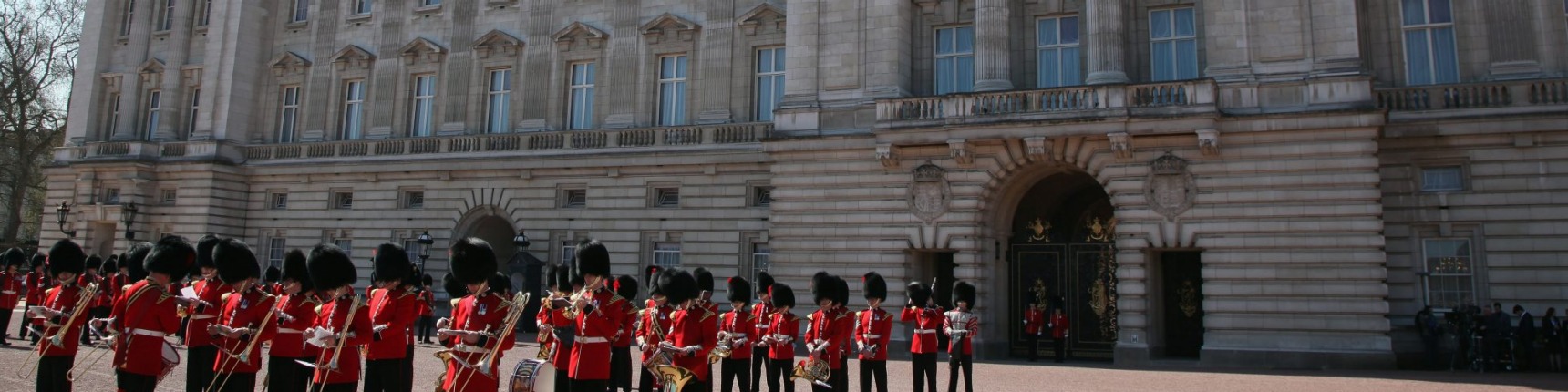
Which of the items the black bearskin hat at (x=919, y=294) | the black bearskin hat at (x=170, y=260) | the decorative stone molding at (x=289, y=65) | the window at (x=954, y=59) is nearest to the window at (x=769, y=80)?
the window at (x=954, y=59)

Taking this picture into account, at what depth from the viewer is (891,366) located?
67.9 ft

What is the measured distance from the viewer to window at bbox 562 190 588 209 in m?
30.5

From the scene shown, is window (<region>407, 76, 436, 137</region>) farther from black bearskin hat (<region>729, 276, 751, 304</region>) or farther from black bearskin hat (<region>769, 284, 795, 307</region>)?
black bearskin hat (<region>729, 276, 751, 304</region>)

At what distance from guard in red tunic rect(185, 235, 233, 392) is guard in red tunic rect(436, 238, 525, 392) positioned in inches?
106

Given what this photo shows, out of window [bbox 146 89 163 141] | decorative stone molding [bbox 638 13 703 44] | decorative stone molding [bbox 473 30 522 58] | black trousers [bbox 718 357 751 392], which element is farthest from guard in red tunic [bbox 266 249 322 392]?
window [bbox 146 89 163 141]

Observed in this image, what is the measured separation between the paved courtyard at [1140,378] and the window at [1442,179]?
3.91m

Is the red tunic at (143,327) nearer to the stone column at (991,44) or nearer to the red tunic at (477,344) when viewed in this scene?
the red tunic at (477,344)

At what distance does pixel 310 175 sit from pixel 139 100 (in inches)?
328

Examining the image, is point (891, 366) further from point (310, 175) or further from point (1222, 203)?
point (310, 175)

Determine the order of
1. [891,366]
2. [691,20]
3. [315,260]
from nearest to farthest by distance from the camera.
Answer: [315,260]
[891,366]
[691,20]

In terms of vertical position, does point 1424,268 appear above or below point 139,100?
below

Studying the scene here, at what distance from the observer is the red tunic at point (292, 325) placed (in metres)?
9.66

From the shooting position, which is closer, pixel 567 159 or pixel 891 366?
pixel 891 366

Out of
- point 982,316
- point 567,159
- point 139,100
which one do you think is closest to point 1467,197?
point 982,316
